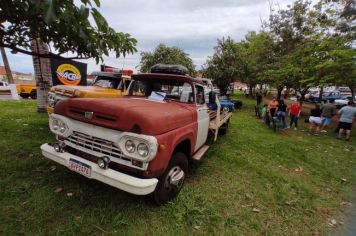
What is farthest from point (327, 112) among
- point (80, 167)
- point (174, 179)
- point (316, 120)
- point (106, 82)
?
point (80, 167)

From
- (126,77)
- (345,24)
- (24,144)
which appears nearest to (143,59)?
(126,77)

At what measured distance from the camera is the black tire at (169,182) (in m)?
3.26

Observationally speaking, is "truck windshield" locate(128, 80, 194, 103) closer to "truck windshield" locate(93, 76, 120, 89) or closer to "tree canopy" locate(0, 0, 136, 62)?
"tree canopy" locate(0, 0, 136, 62)

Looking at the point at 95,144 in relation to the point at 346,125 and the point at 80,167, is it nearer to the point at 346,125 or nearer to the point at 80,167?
the point at 80,167

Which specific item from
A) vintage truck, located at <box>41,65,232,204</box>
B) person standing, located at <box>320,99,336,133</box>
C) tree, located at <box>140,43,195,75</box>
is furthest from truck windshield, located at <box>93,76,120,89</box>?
tree, located at <box>140,43,195,75</box>

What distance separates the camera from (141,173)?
9.39 ft

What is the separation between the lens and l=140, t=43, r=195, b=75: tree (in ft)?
70.4

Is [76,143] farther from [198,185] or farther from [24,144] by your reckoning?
[24,144]

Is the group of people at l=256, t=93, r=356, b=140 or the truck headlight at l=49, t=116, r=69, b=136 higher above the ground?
the truck headlight at l=49, t=116, r=69, b=136

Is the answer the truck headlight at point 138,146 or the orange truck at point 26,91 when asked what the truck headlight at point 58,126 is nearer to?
the truck headlight at point 138,146

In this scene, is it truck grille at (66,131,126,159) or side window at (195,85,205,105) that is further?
side window at (195,85,205,105)

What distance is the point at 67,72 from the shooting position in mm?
10625

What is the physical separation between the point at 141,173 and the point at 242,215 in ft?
6.37

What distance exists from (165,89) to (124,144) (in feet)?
7.55
